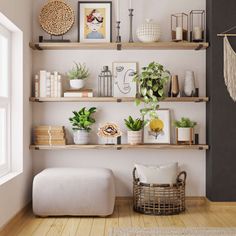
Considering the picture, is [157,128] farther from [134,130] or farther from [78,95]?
[78,95]

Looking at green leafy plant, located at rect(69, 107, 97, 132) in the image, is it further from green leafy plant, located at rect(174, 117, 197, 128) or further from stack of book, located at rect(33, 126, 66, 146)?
green leafy plant, located at rect(174, 117, 197, 128)

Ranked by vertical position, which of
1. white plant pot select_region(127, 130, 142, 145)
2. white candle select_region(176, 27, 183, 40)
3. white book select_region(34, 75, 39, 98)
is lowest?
white plant pot select_region(127, 130, 142, 145)

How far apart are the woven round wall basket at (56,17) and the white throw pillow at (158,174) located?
171 cm

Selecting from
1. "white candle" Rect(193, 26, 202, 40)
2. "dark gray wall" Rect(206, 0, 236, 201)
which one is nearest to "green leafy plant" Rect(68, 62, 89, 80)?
"white candle" Rect(193, 26, 202, 40)

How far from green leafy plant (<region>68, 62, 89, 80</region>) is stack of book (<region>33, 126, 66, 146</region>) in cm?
57

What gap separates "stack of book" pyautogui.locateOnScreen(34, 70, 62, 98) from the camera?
5055 mm

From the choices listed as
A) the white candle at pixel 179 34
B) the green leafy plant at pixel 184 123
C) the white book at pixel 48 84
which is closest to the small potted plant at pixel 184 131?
the green leafy plant at pixel 184 123

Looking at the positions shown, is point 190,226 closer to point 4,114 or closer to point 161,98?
point 161,98

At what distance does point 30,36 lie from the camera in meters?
5.07

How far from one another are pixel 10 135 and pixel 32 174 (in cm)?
73

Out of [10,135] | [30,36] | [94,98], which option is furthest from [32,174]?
[30,36]

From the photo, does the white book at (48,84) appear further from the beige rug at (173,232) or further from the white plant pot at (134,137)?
the beige rug at (173,232)

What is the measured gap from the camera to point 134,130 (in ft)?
16.5

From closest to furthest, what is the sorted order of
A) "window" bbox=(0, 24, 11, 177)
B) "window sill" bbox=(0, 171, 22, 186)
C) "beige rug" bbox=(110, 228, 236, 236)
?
"beige rug" bbox=(110, 228, 236, 236), "window sill" bbox=(0, 171, 22, 186), "window" bbox=(0, 24, 11, 177)
